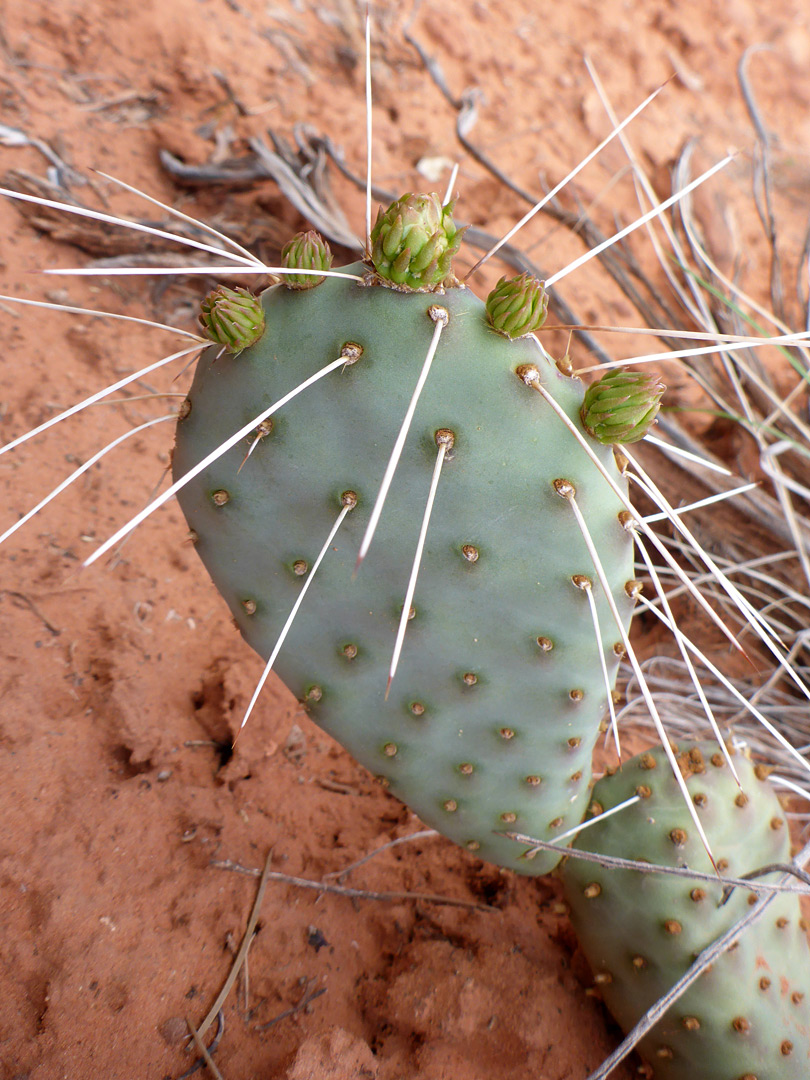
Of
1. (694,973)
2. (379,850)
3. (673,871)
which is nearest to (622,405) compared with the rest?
(673,871)

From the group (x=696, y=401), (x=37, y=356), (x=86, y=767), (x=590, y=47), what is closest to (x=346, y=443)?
(x=86, y=767)

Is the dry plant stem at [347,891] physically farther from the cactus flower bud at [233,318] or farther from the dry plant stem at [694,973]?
the cactus flower bud at [233,318]

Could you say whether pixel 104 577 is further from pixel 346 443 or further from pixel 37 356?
pixel 346 443

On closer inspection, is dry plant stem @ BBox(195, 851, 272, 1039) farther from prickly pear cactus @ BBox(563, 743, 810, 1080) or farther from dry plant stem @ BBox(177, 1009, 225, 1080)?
prickly pear cactus @ BBox(563, 743, 810, 1080)

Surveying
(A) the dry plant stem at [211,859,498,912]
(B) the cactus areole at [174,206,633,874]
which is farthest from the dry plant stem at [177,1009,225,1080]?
(B) the cactus areole at [174,206,633,874]

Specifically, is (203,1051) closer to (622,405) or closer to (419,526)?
(419,526)

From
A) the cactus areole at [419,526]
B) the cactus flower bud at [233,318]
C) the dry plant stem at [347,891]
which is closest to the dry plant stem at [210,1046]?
the dry plant stem at [347,891]
